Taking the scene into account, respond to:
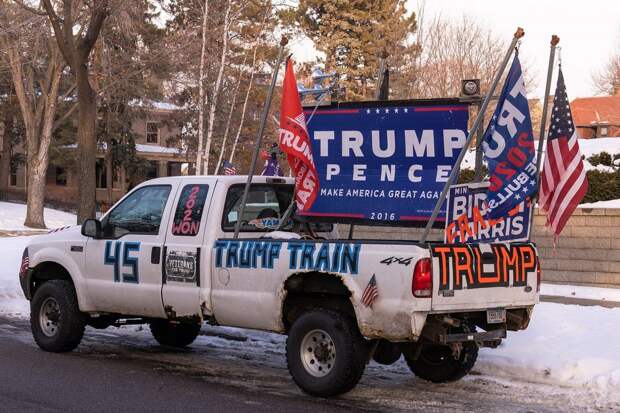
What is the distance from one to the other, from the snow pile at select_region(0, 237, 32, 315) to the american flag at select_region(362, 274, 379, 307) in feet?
23.4

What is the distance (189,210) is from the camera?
854 centimetres

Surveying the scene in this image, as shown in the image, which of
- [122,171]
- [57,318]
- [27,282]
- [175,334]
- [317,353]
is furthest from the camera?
[122,171]

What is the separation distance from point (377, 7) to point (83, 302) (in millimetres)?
40365

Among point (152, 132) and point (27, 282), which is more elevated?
point (152, 132)

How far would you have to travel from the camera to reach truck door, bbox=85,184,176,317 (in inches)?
339

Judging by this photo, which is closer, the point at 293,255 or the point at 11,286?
the point at 293,255

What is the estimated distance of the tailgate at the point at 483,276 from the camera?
269 inches

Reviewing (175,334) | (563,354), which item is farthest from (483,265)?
(175,334)

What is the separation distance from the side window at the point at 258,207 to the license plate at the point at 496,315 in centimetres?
250

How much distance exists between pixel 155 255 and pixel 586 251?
1060 centimetres

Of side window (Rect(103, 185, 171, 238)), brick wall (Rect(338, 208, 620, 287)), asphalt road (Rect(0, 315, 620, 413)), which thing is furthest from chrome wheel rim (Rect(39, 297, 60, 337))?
brick wall (Rect(338, 208, 620, 287))

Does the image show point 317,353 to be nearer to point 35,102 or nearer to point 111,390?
point 111,390

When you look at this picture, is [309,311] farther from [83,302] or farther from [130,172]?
[130,172]

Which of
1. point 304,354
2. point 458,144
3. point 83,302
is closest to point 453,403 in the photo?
point 304,354
